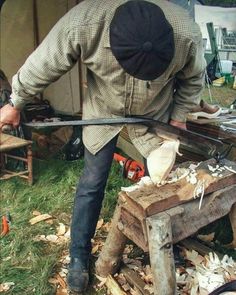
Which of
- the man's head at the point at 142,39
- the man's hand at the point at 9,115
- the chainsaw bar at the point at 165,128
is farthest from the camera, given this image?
the chainsaw bar at the point at 165,128

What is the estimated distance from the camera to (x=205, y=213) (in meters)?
2.06

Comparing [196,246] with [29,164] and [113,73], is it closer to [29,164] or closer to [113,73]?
[113,73]

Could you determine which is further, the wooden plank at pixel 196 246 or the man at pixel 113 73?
the wooden plank at pixel 196 246

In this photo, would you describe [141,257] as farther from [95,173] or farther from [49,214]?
[49,214]

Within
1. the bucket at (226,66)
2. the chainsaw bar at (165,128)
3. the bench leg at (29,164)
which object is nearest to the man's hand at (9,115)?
the chainsaw bar at (165,128)

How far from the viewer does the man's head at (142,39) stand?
1.74m

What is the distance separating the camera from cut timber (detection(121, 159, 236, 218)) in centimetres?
189

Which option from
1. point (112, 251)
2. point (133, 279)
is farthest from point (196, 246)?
point (112, 251)

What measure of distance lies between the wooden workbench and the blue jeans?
0.68 ft

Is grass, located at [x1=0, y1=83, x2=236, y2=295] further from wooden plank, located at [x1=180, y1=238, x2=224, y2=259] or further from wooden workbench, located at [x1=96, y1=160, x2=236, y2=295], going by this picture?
wooden workbench, located at [x1=96, y1=160, x2=236, y2=295]

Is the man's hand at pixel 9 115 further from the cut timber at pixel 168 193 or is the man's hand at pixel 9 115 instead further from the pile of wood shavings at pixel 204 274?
the pile of wood shavings at pixel 204 274

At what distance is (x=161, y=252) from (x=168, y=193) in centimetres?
30

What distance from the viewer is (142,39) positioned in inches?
68.0

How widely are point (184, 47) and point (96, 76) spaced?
0.54 metres
